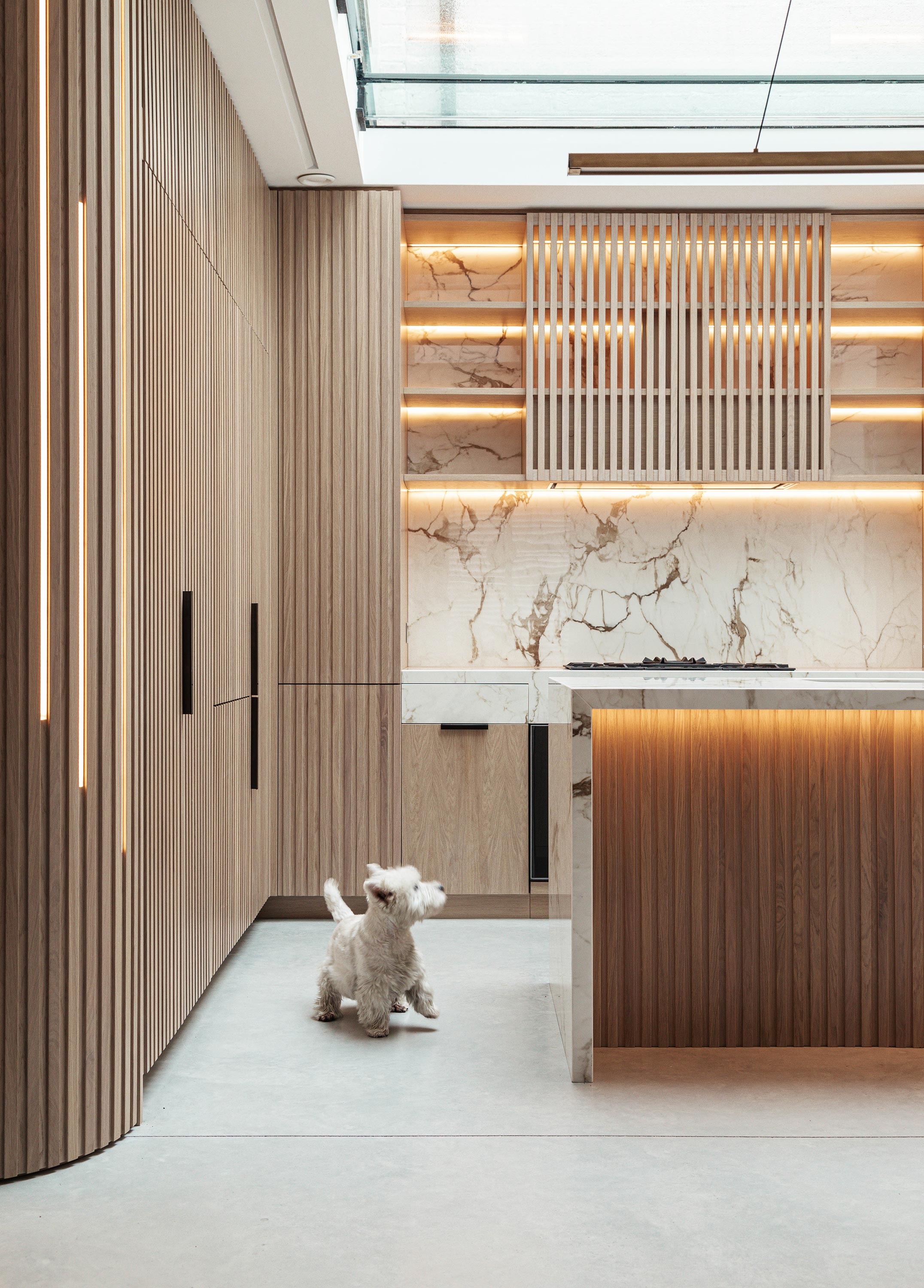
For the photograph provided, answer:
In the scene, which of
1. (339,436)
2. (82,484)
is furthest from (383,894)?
(339,436)

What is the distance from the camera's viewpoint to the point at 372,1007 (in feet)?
9.90

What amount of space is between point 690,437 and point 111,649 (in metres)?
3.25

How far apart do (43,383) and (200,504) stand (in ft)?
3.25

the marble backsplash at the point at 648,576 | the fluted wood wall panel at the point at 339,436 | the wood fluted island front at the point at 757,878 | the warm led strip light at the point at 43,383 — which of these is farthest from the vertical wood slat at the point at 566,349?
the warm led strip light at the point at 43,383

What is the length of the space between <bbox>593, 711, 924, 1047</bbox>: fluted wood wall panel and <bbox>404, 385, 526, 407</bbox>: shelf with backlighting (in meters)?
2.32

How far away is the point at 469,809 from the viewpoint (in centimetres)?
453

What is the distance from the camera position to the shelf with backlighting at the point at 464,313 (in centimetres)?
478

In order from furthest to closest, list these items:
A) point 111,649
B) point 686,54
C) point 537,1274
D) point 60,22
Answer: point 686,54
point 111,649
point 60,22
point 537,1274

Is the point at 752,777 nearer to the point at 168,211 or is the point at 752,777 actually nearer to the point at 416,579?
the point at 168,211

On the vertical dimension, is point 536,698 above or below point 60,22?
below

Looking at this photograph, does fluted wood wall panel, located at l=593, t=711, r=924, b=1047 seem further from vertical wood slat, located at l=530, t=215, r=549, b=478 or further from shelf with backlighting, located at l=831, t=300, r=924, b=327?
shelf with backlighting, located at l=831, t=300, r=924, b=327

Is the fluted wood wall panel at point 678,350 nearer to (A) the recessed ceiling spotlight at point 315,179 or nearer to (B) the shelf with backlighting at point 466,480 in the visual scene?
(B) the shelf with backlighting at point 466,480

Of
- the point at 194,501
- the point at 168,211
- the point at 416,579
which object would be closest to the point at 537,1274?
the point at 194,501

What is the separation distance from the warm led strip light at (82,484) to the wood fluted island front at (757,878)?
127 centimetres
